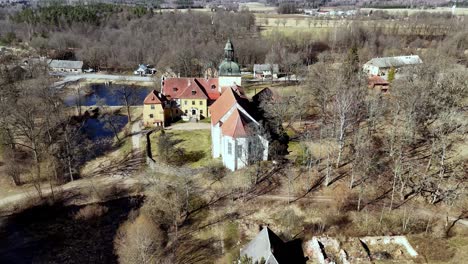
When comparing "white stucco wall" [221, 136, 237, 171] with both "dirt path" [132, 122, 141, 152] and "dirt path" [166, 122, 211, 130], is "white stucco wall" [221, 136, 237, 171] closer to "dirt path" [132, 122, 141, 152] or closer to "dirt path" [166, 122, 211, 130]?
"dirt path" [166, 122, 211, 130]

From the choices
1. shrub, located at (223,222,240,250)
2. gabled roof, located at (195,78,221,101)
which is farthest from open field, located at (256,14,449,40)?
shrub, located at (223,222,240,250)

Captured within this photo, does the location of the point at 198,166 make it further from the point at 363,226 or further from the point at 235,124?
the point at 363,226

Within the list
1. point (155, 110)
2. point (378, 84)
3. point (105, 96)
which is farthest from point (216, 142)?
point (105, 96)

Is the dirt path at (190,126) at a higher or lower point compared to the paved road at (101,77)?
lower

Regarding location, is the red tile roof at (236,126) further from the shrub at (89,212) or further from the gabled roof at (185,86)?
the gabled roof at (185,86)

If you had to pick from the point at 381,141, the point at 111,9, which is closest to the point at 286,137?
the point at 381,141

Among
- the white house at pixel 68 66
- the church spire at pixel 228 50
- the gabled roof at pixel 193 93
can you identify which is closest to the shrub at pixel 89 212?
the gabled roof at pixel 193 93

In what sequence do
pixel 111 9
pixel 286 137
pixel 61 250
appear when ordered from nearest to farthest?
pixel 61 250, pixel 286 137, pixel 111 9
